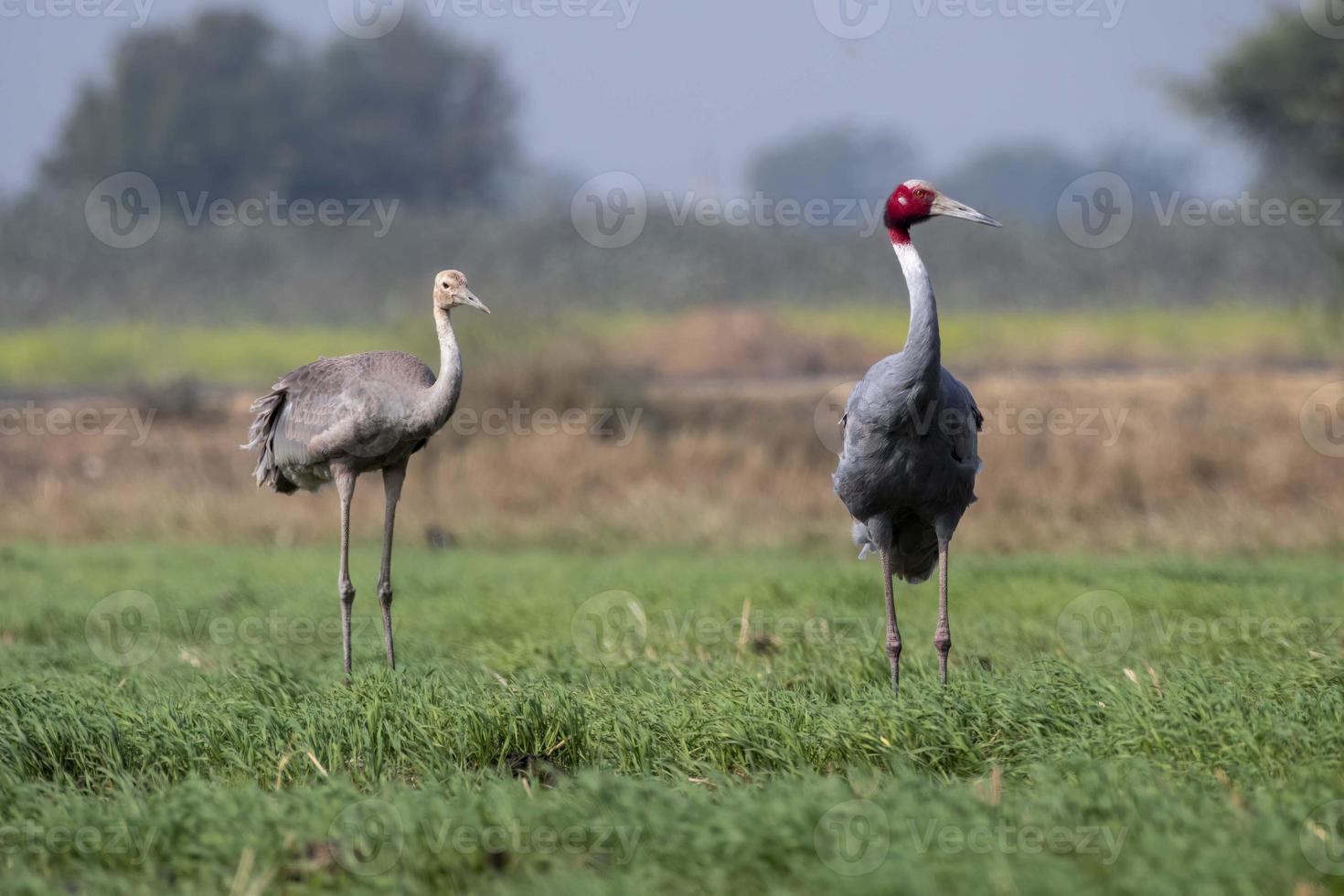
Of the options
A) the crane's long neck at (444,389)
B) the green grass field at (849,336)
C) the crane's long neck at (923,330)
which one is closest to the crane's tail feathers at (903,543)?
the crane's long neck at (923,330)

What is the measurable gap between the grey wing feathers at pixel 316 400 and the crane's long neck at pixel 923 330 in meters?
2.72

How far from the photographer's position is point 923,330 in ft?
22.6

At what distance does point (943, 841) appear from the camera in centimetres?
464

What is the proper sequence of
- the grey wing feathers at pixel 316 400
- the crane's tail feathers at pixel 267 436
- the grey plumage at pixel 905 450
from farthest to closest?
the crane's tail feathers at pixel 267 436 < the grey wing feathers at pixel 316 400 < the grey plumage at pixel 905 450

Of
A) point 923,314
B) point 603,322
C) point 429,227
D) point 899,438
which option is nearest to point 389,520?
point 899,438

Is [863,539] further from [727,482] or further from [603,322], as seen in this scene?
[603,322]

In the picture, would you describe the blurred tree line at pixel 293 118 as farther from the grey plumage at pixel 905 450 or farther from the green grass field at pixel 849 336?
the grey plumage at pixel 905 450

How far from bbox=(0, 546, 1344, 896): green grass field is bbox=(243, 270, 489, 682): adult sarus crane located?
1108 millimetres

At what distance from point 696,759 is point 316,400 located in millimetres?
3336

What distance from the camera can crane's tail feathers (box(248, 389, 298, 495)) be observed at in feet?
29.0

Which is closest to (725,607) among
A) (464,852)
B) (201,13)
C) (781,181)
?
(464,852)

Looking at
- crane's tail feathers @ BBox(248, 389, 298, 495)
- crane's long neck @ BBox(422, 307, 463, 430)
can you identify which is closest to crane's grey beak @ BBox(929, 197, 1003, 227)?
crane's long neck @ BBox(422, 307, 463, 430)

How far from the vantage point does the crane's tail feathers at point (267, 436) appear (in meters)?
8.84

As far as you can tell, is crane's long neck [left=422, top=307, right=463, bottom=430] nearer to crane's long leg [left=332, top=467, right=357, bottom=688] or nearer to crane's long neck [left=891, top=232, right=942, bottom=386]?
crane's long leg [left=332, top=467, right=357, bottom=688]
